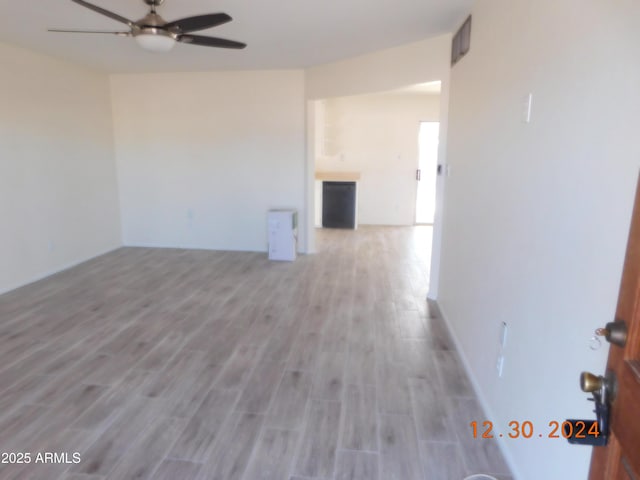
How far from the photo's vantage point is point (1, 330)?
321 cm

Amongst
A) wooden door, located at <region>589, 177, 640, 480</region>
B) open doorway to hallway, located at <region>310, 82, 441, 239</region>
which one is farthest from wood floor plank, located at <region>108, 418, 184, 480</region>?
open doorway to hallway, located at <region>310, 82, 441, 239</region>

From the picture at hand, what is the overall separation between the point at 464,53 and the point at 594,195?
216 centimetres

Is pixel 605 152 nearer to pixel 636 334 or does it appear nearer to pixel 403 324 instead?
pixel 636 334

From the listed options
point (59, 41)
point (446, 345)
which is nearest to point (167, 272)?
point (59, 41)

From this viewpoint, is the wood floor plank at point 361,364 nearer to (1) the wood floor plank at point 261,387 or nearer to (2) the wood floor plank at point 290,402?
(2) the wood floor plank at point 290,402

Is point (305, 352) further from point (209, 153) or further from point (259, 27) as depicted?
point (209, 153)

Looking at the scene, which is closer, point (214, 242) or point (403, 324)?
point (403, 324)

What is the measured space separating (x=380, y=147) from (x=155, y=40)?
5628mm

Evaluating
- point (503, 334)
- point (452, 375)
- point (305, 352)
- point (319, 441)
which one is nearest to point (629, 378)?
point (503, 334)

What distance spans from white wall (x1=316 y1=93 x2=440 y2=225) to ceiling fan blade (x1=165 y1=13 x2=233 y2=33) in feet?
17.2

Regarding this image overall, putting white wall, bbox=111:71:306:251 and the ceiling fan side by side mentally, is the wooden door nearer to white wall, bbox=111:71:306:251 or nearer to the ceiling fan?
the ceiling fan

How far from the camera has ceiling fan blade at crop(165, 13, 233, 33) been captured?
2.27m

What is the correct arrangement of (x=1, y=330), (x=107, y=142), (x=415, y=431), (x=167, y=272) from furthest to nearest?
(x=107, y=142), (x=167, y=272), (x=1, y=330), (x=415, y=431)

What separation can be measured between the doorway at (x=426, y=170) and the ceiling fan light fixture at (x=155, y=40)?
226 inches
